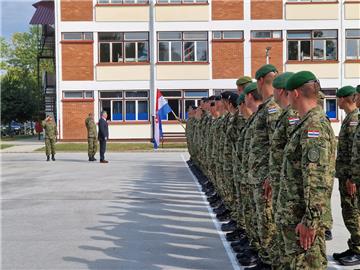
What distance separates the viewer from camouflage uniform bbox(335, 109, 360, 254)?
660cm

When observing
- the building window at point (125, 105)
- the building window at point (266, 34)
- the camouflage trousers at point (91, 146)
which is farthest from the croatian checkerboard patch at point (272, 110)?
the building window at point (266, 34)

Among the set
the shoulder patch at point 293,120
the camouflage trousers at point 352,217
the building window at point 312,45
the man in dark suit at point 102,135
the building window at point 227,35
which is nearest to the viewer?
the shoulder patch at point 293,120

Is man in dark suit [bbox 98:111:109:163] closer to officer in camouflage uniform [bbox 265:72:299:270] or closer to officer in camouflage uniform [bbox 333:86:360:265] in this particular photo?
officer in camouflage uniform [bbox 333:86:360:265]

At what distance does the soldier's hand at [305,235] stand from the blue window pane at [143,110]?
31.5 metres

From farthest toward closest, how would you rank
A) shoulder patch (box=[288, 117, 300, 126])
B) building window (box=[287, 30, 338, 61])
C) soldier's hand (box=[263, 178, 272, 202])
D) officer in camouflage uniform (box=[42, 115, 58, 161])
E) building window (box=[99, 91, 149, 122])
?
building window (box=[287, 30, 338, 61]), building window (box=[99, 91, 149, 122]), officer in camouflage uniform (box=[42, 115, 58, 161]), soldier's hand (box=[263, 178, 272, 202]), shoulder patch (box=[288, 117, 300, 126])

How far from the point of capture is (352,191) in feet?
21.6

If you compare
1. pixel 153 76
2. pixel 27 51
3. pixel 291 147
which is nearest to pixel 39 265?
pixel 291 147

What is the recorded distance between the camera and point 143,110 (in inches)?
1404

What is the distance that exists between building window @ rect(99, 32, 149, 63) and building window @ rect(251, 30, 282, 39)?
6.79m

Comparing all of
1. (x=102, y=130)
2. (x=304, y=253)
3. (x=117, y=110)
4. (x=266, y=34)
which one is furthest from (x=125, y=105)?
(x=304, y=253)

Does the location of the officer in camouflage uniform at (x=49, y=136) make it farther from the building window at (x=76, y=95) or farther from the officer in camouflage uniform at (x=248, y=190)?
the officer in camouflage uniform at (x=248, y=190)

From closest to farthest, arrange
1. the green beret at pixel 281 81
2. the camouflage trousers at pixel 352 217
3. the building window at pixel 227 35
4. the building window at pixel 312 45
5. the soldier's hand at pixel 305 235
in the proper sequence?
the soldier's hand at pixel 305 235 → the green beret at pixel 281 81 → the camouflage trousers at pixel 352 217 → the building window at pixel 227 35 → the building window at pixel 312 45

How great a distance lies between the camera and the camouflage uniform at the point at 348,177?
6.60m

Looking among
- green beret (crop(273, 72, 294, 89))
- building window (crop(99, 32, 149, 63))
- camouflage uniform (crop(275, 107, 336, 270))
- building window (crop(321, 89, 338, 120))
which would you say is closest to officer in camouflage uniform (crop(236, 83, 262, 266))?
green beret (crop(273, 72, 294, 89))
